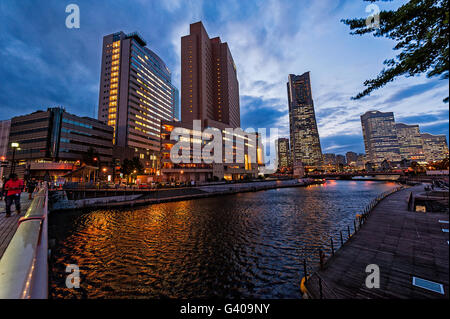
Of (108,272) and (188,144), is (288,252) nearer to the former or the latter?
(108,272)

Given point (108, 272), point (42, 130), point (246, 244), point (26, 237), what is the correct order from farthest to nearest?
point (42, 130) → point (246, 244) → point (108, 272) → point (26, 237)

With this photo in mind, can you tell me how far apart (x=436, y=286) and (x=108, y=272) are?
670 inches

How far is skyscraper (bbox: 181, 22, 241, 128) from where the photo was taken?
120m

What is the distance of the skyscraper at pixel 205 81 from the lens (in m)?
120

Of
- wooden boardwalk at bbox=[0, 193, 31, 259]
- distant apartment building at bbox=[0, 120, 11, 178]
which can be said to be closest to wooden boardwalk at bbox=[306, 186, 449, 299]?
wooden boardwalk at bbox=[0, 193, 31, 259]

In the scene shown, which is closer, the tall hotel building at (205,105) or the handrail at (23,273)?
the handrail at (23,273)

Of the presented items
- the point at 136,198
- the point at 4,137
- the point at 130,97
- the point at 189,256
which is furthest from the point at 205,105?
the point at 189,256

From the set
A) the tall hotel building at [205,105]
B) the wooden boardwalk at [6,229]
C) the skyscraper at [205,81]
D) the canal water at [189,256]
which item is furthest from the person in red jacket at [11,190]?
the skyscraper at [205,81]

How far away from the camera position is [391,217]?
18.1 meters

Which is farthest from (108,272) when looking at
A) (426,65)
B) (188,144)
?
(188,144)

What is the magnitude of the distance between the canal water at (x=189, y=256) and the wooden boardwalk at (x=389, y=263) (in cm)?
253

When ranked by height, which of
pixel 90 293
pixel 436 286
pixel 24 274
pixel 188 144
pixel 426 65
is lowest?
pixel 90 293

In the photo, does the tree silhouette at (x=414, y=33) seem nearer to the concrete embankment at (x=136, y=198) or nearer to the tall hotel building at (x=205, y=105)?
the concrete embankment at (x=136, y=198)

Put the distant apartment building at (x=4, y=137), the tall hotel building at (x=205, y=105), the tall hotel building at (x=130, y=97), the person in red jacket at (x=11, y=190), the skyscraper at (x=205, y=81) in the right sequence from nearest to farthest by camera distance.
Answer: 1. the person in red jacket at (x=11, y=190)
2. the distant apartment building at (x=4, y=137)
3. the tall hotel building at (x=205, y=105)
4. the tall hotel building at (x=130, y=97)
5. the skyscraper at (x=205, y=81)
